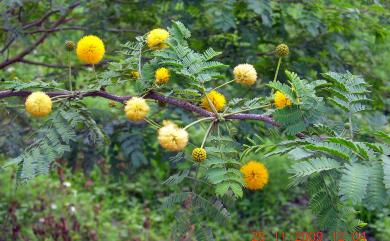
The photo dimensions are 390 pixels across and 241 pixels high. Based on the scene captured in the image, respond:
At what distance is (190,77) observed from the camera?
177 cm

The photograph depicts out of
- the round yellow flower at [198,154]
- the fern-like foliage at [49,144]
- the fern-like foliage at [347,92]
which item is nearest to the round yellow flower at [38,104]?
the fern-like foliage at [49,144]

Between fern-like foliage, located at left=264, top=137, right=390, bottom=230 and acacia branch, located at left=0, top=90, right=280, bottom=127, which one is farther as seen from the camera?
acacia branch, located at left=0, top=90, right=280, bottom=127

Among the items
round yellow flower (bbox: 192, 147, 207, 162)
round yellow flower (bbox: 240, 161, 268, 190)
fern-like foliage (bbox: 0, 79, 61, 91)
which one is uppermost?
fern-like foliage (bbox: 0, 79, 61, 91)

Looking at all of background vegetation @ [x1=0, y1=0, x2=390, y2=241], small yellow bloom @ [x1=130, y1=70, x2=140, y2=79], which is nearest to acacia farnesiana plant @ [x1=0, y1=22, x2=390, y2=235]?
small yellow bloom @ [x1=130, y1=70, x2=140, y2=79]

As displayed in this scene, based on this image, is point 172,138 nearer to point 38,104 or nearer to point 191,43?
point 38,104

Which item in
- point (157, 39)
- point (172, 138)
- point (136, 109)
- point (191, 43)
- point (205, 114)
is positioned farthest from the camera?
point (191, 43)

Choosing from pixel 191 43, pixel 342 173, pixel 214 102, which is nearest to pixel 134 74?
pixel 214 102

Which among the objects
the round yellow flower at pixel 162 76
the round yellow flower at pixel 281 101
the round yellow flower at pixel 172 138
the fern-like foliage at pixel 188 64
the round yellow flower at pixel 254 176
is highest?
the fern-like foliage at pixel 188 64

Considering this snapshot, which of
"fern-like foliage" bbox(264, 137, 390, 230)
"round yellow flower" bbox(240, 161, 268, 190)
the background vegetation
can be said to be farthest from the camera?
the background vegetation

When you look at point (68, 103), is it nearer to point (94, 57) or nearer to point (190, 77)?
point (94, 57)

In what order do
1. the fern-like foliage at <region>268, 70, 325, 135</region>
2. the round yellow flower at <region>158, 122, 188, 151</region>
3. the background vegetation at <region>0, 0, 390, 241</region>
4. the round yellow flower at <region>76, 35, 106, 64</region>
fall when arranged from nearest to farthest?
1. the round yellow flower at <region>158, 122, 188, 151</region>
2. the fern-like foliage at <region>268, 70, 325, 135</region>
3. the round yellow flower at <region>76, 35, 106, 64</region>
4. the background vegetation at <region>0, 0, 390, 241</region>

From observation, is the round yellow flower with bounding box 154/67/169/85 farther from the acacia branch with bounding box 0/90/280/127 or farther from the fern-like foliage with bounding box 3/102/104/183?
the fern-like foliage with bounding box 3/102/104/183

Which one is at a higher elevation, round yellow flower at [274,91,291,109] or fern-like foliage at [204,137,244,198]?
round yellow flower at [274,91,291,109]

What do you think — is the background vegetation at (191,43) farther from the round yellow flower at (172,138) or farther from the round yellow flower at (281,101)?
the round yellow flower at (281,101)
